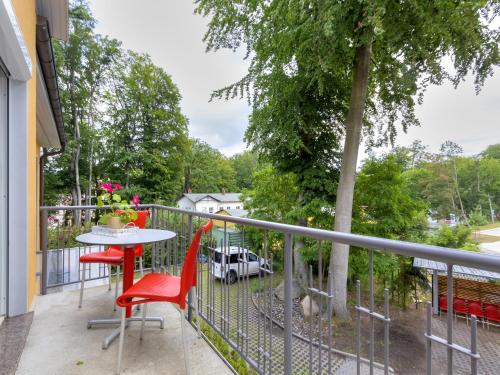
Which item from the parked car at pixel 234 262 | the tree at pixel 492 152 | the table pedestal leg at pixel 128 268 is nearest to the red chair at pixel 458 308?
the parked car at pixel 234 262

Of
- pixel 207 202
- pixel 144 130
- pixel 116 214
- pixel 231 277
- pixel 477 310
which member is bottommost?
pixel 207 202

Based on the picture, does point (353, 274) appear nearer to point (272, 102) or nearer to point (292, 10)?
point (272, 102)

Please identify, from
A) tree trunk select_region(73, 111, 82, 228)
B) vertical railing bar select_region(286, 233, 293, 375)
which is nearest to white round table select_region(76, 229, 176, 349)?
vertical railing bar select_region(286, 233, 293, 375)

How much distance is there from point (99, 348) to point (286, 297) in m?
1.55

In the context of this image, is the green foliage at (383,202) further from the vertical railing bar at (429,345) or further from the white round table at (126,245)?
the vertical railing bar at (429,345)

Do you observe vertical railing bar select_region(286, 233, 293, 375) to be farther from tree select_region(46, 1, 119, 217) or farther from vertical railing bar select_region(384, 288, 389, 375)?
tree select_region(46, 1, 119, 217)

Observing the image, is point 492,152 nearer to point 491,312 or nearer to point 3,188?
point 491,312

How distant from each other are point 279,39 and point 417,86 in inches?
133

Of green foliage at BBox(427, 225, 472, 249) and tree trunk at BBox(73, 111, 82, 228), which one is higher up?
tree trunk at BBox(73, 111, 82, 228)

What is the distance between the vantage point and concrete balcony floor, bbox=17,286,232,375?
1927mm

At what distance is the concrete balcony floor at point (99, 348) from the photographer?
193cm

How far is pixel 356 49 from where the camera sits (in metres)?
6.43

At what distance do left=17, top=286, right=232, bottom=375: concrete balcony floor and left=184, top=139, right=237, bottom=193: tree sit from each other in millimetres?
30404

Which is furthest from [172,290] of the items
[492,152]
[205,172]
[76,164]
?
[205,172]
